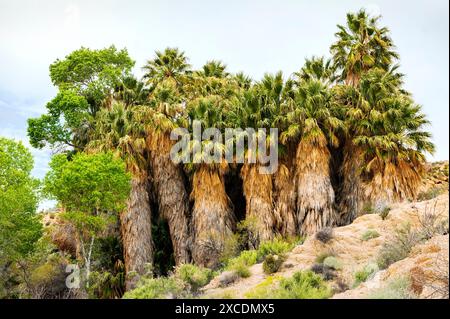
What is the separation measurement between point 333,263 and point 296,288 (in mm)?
2986

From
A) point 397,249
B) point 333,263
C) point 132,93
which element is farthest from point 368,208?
point 132,93

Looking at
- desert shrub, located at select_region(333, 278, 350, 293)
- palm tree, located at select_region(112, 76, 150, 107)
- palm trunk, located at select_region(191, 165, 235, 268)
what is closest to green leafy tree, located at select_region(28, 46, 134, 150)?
palm tree, located at select_region(112, 76, 150, 107)

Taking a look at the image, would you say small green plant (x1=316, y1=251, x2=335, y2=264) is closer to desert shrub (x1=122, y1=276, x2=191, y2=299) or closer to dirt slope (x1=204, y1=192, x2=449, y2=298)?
dirt slope (x1=204, y1=192, x2=449, y2=298)

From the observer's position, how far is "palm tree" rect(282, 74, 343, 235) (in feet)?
81.1

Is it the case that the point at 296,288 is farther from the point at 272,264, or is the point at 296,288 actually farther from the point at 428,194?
the point at 428,194

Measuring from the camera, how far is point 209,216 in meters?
25.4

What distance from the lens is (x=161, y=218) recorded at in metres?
28.2

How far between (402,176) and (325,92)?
5452mm

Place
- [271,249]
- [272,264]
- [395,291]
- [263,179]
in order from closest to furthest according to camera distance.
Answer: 1. [395,291]
2. [272,264]
3. [271,249]
4. [263,179]

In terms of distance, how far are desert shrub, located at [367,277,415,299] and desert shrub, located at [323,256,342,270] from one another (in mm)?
3500

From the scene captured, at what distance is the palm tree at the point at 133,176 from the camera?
85.0 feet
